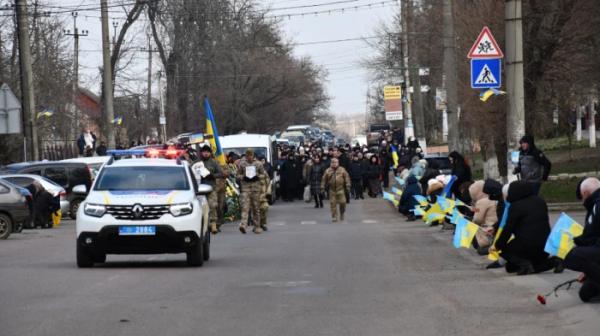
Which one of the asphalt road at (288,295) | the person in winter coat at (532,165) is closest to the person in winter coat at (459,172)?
the person in winter coat at (532,165)

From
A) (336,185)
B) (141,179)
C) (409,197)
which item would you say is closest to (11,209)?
(336,185)

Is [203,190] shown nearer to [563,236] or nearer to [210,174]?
[563,236]

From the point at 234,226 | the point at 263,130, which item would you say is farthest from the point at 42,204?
the point at 263,130

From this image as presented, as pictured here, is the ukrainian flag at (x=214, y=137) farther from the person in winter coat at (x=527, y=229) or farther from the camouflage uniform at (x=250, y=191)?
the person in winter coat at (x=527, y=229)

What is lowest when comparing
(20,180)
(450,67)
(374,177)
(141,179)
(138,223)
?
(374,177)

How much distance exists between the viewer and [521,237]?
1559cm

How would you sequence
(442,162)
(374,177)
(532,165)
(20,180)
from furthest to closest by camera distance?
(374,177) → (442,162) → (20,180) → (532,165)

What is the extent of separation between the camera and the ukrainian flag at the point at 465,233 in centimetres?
1825

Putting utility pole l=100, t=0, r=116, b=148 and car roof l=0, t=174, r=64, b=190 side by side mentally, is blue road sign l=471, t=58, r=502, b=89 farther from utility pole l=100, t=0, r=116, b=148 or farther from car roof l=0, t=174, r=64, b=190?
utility pole l=100, t=0, r=116, b=148

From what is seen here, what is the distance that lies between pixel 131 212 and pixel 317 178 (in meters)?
25.3

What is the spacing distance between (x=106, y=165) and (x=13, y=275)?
2.85m

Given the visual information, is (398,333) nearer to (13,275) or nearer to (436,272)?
(436,272)

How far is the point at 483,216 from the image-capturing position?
18.5 m

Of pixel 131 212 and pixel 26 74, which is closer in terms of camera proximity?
pixel 131 212
